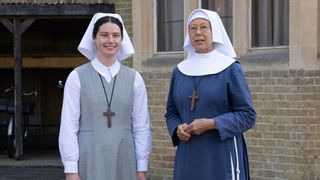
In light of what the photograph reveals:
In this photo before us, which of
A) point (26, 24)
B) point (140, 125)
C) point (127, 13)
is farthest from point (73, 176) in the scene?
point (26, 24)

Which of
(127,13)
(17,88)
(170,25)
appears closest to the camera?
(170,25)

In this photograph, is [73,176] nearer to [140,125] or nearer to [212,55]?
[140,125]

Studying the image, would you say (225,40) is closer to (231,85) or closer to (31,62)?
(231,85)

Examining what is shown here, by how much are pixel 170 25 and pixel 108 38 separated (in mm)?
5166

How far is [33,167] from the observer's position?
35.4 ft

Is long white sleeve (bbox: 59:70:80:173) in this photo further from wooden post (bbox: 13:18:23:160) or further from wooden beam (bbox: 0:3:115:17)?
wooden post (bbox: 13:18:23:160)

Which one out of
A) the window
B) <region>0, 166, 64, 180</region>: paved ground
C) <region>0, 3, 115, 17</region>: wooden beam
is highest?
<region>0, 3, 115, 17</region>: wooden beam

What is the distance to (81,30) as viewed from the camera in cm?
1541

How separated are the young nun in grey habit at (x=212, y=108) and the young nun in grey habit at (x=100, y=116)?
0.35m

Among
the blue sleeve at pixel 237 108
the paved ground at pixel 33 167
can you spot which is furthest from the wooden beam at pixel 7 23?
the blue sleeve at pixel 237 108

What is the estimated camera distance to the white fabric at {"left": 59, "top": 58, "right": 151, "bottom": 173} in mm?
3840

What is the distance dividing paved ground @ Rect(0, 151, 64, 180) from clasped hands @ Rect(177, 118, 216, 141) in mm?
6135

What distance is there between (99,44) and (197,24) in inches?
23.9

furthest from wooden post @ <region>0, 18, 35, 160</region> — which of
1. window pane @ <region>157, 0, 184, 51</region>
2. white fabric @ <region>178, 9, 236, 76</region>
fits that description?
white fabric @ <region>178, 9, 236, 76</region>
